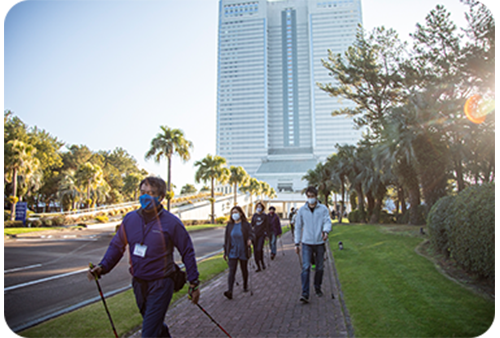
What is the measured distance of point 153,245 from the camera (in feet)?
10.4

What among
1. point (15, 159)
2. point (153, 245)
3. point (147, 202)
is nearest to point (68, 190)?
point (15, 159)

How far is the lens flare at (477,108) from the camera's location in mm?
16312

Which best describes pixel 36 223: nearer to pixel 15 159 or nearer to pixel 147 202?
pixel 15 159

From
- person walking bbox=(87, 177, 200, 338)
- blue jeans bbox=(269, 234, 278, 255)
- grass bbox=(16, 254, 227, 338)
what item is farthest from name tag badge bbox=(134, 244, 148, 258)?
blue jeans bbox=(269, 234, 278, 255)

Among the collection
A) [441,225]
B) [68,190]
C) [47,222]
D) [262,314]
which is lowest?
[262,314]

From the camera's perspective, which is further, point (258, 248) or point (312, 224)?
point (258, 248)

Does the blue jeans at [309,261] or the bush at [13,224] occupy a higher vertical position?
the blue jeans at [309,261]

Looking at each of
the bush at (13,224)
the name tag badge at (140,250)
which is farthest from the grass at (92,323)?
the bush at (13,224)

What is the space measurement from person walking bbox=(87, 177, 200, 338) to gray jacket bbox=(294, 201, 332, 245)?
129 inches

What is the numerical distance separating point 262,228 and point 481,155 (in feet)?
54.8

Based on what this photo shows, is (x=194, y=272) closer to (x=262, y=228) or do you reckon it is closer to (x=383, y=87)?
(x=262, y=228)

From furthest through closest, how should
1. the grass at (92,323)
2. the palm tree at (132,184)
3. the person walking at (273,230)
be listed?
the palm tree at (132,184) → the person walking at (273,230) → the grass at (92,323)

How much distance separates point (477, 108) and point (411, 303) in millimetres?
15646

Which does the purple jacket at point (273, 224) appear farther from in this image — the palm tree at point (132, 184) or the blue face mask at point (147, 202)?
the palm tree at point (132, 184)
